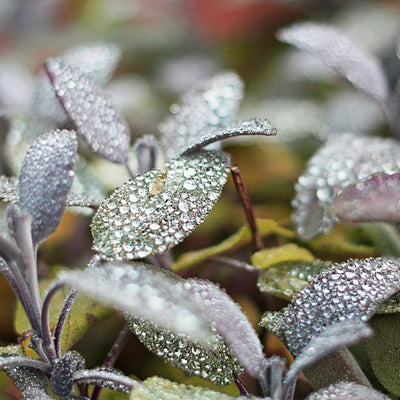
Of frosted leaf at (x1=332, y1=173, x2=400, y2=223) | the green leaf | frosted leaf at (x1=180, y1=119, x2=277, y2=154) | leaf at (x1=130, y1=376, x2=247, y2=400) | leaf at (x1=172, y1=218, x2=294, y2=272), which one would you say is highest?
frosted leaf at (x1=180, y1=119, x2=277, y2=154)

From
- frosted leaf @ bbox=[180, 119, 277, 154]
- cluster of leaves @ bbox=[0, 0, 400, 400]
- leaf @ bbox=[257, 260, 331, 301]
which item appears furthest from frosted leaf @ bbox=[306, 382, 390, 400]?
frosted leaf @ bbox=[180, 119, 277, 154]

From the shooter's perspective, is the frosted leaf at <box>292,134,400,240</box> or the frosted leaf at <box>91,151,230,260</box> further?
the frosted leaf at <box>292,134,400,240</box>

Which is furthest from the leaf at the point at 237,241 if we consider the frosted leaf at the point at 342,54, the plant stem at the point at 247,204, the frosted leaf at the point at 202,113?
the frosted leaf at the point at 342,54

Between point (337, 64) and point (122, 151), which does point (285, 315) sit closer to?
point (122, 151)

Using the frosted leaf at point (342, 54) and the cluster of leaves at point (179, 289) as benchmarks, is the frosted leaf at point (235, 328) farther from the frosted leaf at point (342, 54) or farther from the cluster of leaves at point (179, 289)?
the frosted leaf at point (342, 54)

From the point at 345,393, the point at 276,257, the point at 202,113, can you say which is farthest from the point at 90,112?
the point at 345,393

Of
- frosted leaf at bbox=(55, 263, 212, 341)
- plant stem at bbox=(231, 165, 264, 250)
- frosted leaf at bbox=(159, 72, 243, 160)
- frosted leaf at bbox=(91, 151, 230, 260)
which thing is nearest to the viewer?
frosted leaf at bbox=(55, 263, 212, 341)

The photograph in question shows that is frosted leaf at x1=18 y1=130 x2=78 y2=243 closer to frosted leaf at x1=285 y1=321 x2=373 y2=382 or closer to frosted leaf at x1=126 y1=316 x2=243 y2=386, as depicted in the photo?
frosted leaf at x1=126 y1=316 x2=243 y2=386

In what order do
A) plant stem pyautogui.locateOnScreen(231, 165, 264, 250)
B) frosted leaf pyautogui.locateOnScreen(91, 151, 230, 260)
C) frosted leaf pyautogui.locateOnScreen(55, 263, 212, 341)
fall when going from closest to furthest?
frosted leaf pyautogui.locateOnScreen(55, 263, 212, 341), frosted leaf pyautogui.locateOnScreen(91, 151, 230, 260), plant stem pyautogui.locateOnScreen(231, 165, 264, 250)
